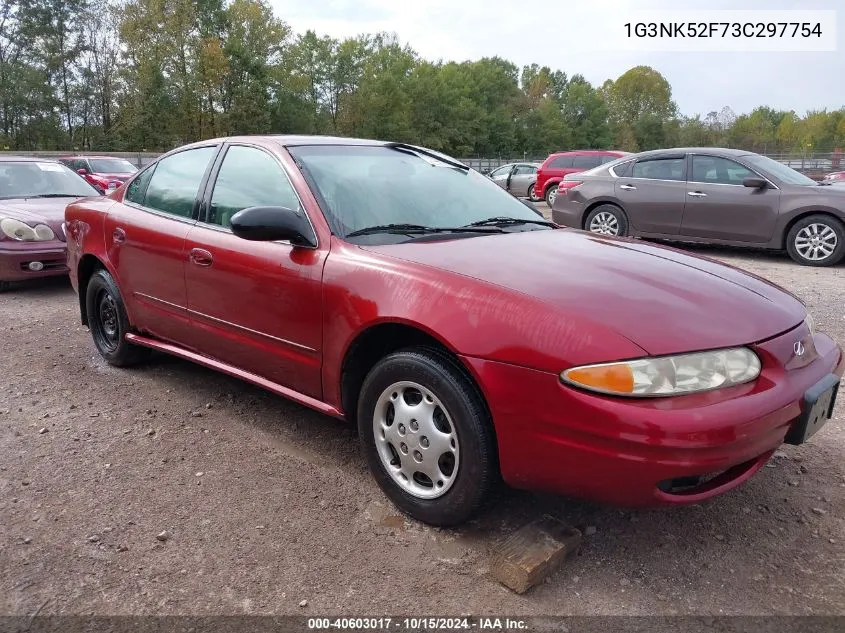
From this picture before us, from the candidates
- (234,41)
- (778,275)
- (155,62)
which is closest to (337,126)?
(234,41)

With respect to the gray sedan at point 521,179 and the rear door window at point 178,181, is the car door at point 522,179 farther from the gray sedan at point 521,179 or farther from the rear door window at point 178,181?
the rear door window at point 178,181

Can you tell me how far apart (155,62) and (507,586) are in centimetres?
4845

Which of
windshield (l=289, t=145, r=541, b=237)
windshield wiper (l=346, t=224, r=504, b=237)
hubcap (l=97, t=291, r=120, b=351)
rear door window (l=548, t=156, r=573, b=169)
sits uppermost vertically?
rear door window (l=548, t=156, r=573, b=169)

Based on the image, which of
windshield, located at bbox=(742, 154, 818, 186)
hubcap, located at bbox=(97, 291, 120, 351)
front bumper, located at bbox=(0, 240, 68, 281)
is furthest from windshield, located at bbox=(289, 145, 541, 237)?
windshield, located at bbox=(742, 154, 818, 186)

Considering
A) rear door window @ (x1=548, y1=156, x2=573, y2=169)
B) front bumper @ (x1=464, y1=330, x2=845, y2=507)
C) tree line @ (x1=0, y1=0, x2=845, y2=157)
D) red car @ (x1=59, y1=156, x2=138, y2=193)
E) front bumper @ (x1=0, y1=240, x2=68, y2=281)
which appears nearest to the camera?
front bumper @ (x1=464, y1=330, x2=845, y2=507)

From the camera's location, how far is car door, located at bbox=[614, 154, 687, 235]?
8.96 m

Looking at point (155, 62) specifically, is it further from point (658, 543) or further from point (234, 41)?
point (658, 543)

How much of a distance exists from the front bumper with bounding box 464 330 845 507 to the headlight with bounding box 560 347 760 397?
29 millimetres

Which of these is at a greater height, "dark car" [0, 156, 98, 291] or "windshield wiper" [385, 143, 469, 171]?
"windshield wiper" [385, 143, 469, 171]

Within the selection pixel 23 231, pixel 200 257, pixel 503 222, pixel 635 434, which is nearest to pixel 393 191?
pixel 503 222

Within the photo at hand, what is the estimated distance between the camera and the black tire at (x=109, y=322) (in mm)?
4203

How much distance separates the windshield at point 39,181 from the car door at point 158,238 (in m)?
4.26

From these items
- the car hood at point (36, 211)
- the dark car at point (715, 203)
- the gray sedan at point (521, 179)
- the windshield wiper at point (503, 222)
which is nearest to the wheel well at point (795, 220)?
the dark car at point (715, 203)

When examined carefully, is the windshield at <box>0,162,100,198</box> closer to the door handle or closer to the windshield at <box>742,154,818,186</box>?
the door handle
